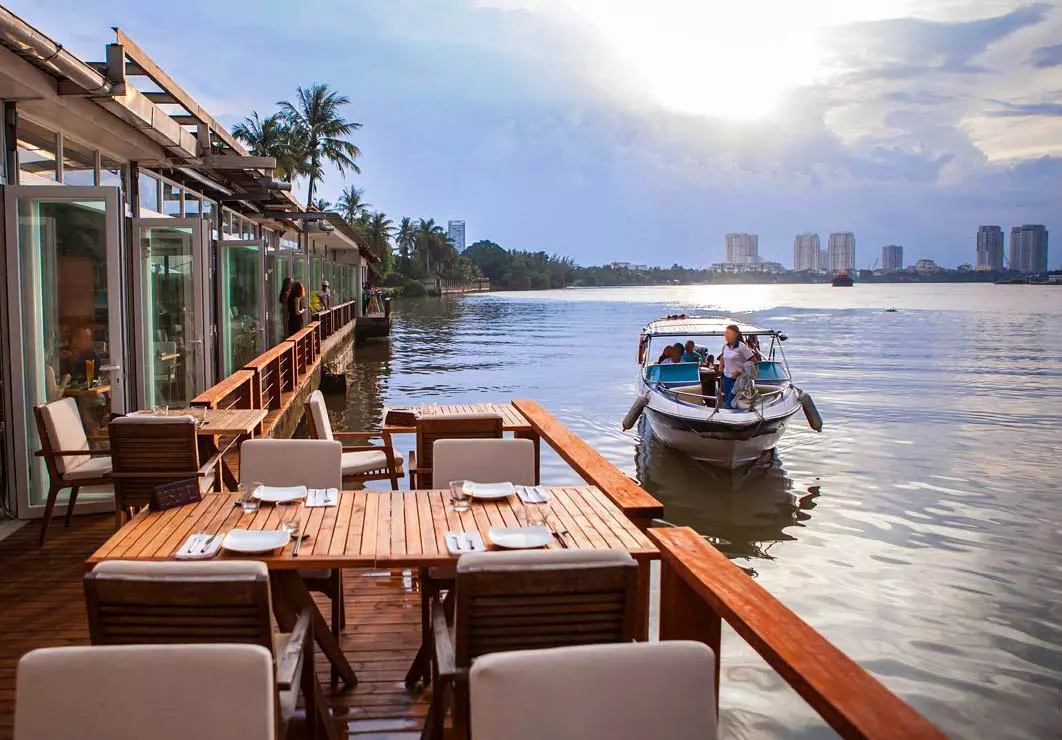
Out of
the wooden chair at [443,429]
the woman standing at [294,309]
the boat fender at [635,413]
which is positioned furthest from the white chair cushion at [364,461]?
the woman standing at [294,309]

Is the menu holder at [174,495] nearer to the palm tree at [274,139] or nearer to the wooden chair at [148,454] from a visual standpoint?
the wooden chair at [148,454]

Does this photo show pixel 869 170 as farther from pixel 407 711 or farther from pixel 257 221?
pixel 407 711

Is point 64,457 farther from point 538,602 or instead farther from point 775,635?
point 775,635

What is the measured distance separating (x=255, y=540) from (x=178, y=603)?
0.86 m

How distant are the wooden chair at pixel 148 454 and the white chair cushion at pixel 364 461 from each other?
1.65m

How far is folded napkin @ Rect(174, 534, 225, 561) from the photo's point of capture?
3.16 m

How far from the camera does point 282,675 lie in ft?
8.84

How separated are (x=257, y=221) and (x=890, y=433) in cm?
1249

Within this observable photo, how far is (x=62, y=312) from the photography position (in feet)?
21.0

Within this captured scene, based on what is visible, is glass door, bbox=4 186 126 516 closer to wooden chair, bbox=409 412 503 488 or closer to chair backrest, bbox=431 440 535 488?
wooden chair, bbox=409 412 503 488

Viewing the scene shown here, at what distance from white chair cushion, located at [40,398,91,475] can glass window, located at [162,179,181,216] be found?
4.43 meters

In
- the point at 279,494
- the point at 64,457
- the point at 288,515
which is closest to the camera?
the point at 288,515

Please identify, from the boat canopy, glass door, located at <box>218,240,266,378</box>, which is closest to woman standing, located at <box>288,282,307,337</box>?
glass door, located at <box>218,240,266,378</box>

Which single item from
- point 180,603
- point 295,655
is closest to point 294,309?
point 295,655
